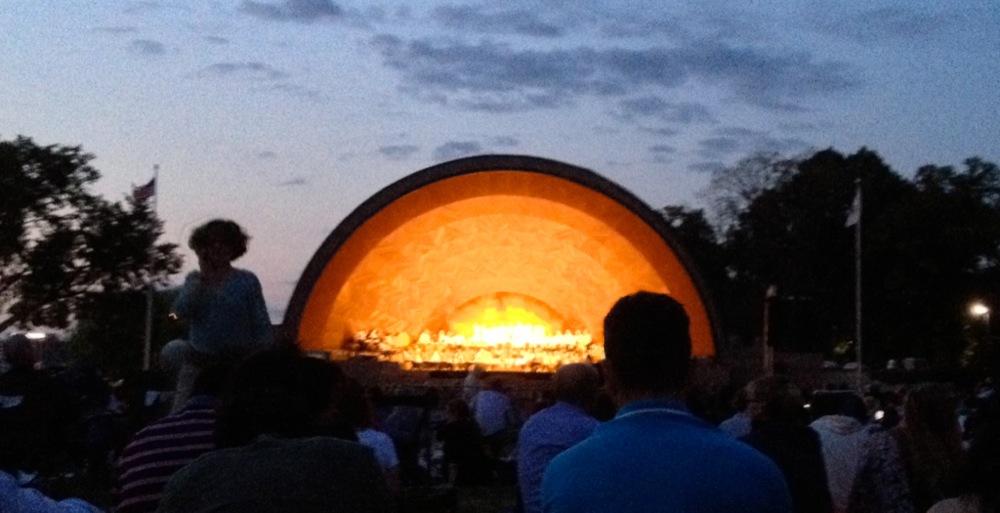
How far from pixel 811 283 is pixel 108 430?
3851 cm

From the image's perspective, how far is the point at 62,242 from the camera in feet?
114

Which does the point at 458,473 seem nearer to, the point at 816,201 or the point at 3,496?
the point at 3,496

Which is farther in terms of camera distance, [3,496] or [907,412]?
[907,412]

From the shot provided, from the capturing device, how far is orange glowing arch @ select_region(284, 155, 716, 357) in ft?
92.2

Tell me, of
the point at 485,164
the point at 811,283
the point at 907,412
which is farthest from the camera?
the point at 811,283

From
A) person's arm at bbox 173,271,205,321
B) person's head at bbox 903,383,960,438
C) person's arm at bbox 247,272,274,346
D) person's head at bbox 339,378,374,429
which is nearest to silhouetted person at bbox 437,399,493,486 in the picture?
person's arm at bbox 247,272,274,346

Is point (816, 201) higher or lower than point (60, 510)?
higher

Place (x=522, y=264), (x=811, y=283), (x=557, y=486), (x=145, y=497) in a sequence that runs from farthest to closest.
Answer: (x=811, y=283)
(x=522, y=264)
(x=145, y=497)
(x=557, y=486)

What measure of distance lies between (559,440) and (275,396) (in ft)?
8.04

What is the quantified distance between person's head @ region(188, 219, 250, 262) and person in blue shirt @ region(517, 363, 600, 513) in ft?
5.88

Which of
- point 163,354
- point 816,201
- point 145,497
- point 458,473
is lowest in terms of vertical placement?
point 458,473

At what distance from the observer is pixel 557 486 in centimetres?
298

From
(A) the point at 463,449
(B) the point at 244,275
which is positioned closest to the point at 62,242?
(A) the point at 463,449

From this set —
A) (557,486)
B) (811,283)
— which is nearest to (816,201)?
(811,283)
